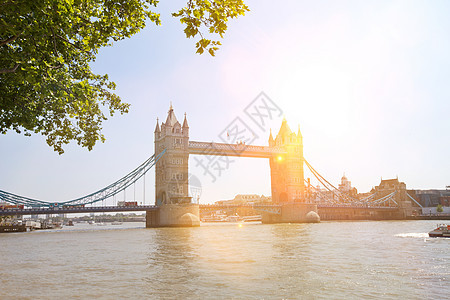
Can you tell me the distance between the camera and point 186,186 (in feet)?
219

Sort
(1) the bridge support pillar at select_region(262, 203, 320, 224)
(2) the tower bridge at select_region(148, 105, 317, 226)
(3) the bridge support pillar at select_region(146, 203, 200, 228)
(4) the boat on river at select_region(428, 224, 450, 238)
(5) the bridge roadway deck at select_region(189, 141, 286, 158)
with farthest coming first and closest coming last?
1. (1) the bridge support pillar at select_region(262, 203, 320, 224)
2. (5) the bridge roadway deck at select_region(189, 141, 286, 158)
3. (2) the tower bridge at select_region(148, 105, 317, 226)
4. (3) the bridge support pillar at select_region(146, 203, 200, 228)
5. (4) the boat on river at select_region(428, 224, 450, 238)

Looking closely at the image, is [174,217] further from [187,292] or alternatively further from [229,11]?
[229,11]

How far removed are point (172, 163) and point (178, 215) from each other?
9680mm

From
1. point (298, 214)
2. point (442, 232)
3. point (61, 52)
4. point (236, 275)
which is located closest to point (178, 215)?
point (298, 214)

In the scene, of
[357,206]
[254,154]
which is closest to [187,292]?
[254,154]

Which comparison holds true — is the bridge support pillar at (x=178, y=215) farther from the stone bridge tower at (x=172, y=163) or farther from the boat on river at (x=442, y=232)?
the boat on river at (x=442, y=232)

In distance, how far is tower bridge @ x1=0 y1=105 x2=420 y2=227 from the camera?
6081 centimetres

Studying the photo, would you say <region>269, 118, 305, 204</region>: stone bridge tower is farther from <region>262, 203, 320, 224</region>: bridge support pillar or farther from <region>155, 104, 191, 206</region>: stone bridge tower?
<region>155, 104, 191, 206</region>: stone bridge tower

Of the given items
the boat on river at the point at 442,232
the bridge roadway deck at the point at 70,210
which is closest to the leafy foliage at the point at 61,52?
the boat on river at the point at 442,232

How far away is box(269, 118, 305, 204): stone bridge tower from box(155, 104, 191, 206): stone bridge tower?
74.5 ft

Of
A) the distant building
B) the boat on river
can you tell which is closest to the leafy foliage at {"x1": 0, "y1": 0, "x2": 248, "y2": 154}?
the boat on river

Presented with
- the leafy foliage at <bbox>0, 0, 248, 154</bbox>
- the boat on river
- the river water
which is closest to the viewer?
the leafy foliage at <bbox>0, 0, 248, 154</bbox>

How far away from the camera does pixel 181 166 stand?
66938mm

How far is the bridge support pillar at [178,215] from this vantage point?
2389 inches
